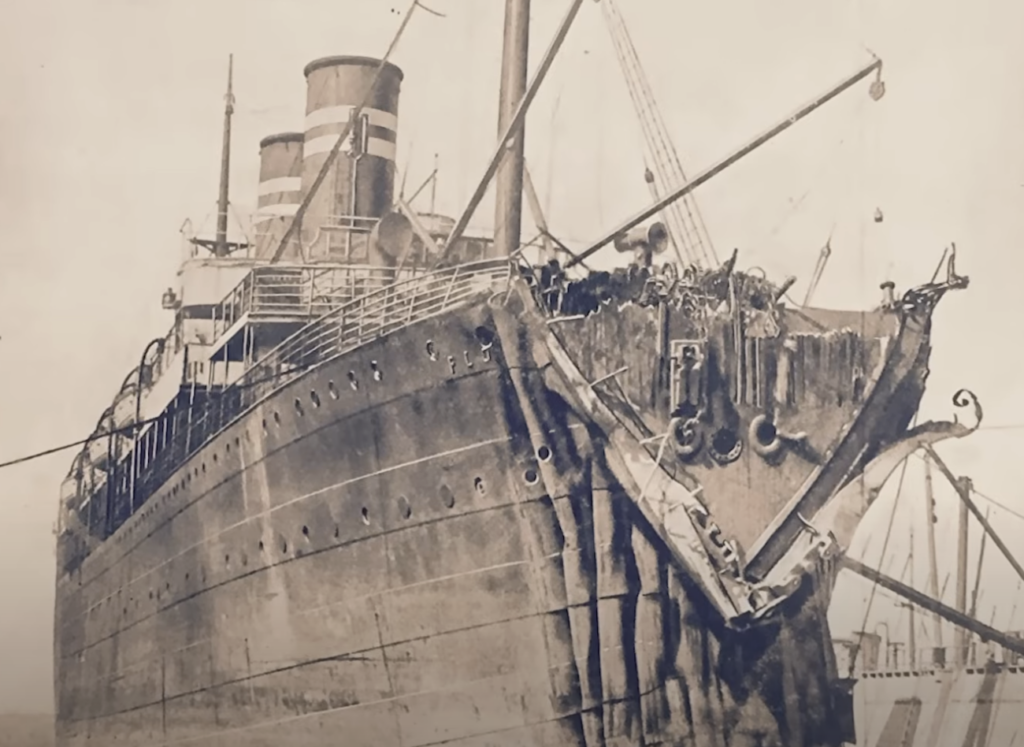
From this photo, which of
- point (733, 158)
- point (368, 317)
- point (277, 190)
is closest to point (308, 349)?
point (368, 317)

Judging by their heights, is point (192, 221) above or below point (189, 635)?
above

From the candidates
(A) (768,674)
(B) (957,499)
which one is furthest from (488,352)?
(B) (957,499)

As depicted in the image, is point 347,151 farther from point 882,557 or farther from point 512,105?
point 882,557

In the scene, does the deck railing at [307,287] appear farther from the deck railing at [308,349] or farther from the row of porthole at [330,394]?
the row of porthole at [330,394]

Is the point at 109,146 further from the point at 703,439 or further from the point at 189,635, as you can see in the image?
the point at 703,439

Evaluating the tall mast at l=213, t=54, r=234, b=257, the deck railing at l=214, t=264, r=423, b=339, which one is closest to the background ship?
the deck railing at l=214, t=264, r=423, b=339
